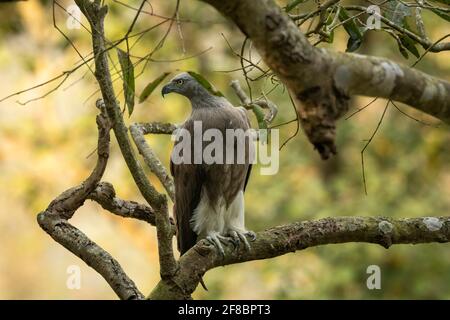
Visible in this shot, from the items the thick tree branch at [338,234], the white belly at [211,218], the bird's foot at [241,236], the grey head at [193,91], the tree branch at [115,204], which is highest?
the grey head at [193,91]

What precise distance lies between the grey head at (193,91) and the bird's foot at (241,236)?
2.69 feet

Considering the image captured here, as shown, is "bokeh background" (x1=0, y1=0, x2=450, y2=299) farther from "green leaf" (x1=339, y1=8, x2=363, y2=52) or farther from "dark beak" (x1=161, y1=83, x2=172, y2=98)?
"green leaf" (x1=339, y1=8, x2=363, y2=52)

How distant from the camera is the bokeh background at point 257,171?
334 inches

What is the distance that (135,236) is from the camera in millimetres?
9617

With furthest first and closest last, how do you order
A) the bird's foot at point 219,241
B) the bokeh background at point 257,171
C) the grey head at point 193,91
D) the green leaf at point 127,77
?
1. the bokeh background at point 257,171
2. the grey head at point 193,91
3. the bird's foot at point 219,241
4. the green leaf at point 127,77

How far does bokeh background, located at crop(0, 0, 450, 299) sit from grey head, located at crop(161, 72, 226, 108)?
3216 mm

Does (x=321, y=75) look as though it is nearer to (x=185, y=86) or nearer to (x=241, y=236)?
(x=241, y=236)

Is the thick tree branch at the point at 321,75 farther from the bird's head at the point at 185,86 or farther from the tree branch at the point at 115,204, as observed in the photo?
the bird's head at the point at 185,86

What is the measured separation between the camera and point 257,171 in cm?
897

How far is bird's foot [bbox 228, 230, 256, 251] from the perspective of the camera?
3.41 m

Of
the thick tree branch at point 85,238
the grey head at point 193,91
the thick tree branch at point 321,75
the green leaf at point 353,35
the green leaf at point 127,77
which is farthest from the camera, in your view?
the grey head at point 193,91

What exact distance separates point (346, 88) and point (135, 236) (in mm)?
7744

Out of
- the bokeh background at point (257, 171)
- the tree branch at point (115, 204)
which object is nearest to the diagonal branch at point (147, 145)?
the tree branch at point (115, 204)
